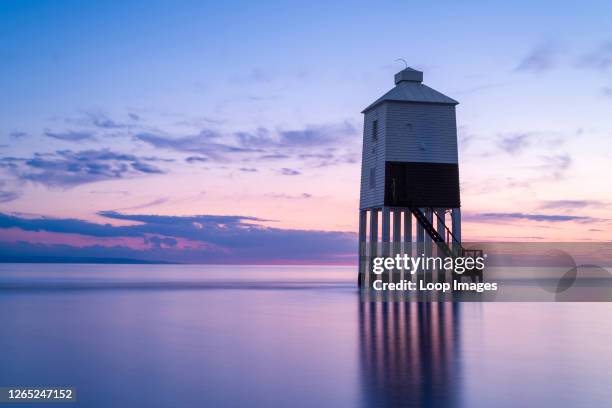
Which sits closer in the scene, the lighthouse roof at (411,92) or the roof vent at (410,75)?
the lighthouse roof at (411,92)

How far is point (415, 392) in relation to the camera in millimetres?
15281

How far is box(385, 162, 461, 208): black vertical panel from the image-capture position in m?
42.3

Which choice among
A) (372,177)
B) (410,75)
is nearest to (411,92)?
(410,75)

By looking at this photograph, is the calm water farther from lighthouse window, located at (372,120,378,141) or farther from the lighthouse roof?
the lighthouse roof

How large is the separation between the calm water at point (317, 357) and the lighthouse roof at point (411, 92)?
40.2 feet

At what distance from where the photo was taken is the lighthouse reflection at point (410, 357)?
1509 cm

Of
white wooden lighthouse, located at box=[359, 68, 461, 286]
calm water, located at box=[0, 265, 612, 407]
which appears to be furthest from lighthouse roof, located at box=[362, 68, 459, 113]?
calm water, located at box=[0, 265, 612, 407]

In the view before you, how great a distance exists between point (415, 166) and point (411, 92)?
4.44 m

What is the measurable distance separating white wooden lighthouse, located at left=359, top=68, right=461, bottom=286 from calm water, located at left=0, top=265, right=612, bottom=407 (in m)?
7.52

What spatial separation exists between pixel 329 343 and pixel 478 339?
15.6 ft

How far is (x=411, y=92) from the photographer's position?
4391 centimetres

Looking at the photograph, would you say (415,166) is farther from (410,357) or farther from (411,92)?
(410,357)

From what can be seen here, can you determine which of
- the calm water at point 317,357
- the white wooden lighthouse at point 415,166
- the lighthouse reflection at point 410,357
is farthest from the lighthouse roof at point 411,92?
the lighthouse reflection at point 410,357

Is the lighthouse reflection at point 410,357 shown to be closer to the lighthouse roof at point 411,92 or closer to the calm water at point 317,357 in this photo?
the calm water at point 317,357
